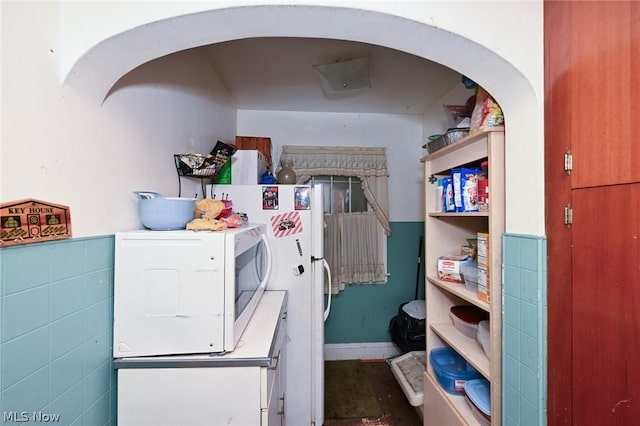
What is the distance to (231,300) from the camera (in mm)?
958

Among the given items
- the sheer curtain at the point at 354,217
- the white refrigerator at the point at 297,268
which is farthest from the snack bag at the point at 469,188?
the sheer curtain at the point at 354,217

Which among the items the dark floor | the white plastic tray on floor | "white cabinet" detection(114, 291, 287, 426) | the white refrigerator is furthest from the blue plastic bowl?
the white plastic tray on floor

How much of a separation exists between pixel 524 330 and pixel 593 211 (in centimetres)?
50

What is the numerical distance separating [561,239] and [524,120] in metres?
0.45

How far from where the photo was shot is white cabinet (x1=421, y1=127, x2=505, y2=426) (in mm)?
1111

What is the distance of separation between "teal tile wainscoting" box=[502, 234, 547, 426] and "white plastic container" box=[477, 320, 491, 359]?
20 centimetres

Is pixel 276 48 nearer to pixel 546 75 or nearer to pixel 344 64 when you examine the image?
pixel 344 64

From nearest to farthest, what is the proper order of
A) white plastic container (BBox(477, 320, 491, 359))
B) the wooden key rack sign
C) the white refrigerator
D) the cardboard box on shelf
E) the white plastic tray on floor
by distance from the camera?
the wooden key rack sign
the cardboard box on shelf
white plastic container (BBox(477, 320, 491, 359))
the white refrigerator
the white plastic tray on floor

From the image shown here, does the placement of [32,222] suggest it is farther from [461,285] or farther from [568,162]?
[461,285]

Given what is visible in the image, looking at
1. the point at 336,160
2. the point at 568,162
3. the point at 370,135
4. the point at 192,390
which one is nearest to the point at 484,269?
the point at 568,162

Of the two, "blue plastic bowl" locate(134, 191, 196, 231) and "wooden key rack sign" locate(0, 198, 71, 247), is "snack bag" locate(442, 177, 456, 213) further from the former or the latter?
"wooden key rack sign" locate(0, 198, 71, 247)

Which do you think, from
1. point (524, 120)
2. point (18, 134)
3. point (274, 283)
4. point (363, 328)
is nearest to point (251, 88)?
point (274, 283)

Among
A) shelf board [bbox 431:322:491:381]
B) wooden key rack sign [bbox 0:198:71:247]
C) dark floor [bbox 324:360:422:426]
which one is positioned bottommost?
dark floor [bbox 324:360:422:426]

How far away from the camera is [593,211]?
2.55 ft
